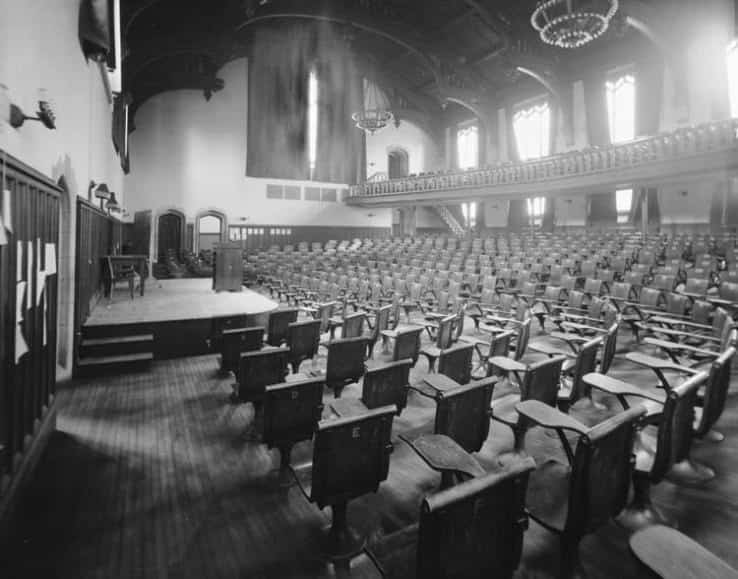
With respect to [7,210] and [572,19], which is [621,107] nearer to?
[572,19]

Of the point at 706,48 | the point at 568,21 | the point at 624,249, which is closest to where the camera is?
the point at 568,21

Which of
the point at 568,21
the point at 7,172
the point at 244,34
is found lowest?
the point at 7,172

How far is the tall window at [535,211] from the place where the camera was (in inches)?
689

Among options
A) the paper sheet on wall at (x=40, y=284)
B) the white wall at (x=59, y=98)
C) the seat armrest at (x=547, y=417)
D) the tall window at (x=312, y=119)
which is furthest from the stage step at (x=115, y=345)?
the tall window at (x=312, y=119)

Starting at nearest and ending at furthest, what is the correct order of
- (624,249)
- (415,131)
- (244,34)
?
(624,249), (244,34), (415,131)

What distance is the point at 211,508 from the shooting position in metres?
2.31

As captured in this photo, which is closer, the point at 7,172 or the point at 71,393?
the point at 7,172

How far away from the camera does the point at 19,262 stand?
2.46 m

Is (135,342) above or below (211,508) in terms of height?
above

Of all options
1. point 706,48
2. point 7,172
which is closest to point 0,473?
point 7,172

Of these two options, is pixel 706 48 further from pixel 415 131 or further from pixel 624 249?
pixel 415 131

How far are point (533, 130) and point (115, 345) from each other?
17.5 m

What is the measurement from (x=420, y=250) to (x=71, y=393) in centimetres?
1011

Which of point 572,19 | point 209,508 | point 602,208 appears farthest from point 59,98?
point 602,208
